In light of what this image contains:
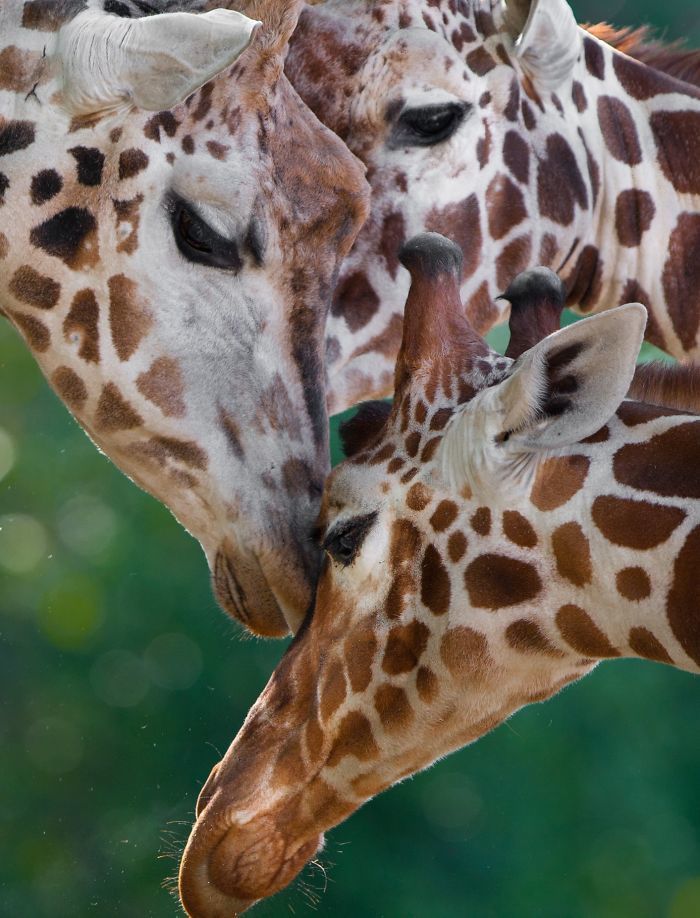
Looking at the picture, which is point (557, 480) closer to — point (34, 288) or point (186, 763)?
point (34, 288)

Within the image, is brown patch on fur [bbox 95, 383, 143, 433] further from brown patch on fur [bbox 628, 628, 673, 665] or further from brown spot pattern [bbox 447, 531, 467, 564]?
brown patch on fur [bbox 628, 628, 673, 665]

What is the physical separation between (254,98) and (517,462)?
109cm

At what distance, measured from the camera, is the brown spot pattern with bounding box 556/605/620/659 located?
101 inches

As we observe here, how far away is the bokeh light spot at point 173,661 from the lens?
25.5 feet

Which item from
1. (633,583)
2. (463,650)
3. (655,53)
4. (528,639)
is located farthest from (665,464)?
(655,53)

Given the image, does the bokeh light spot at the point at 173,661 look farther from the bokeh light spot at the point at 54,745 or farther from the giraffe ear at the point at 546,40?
the giraffe ear at the point at 546,40

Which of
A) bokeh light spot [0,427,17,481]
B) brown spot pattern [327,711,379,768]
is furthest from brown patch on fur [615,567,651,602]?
bokeh light spot [0,427,17,481]

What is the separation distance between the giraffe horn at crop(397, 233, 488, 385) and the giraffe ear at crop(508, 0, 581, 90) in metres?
0.90

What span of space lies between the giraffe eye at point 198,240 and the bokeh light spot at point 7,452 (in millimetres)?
5419

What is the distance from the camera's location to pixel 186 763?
7.53 meters

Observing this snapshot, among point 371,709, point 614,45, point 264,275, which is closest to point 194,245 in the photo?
point 264,275

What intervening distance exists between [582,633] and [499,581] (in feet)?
0.60

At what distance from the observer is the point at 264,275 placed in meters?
3.06

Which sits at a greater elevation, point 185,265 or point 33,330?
point 185,265
